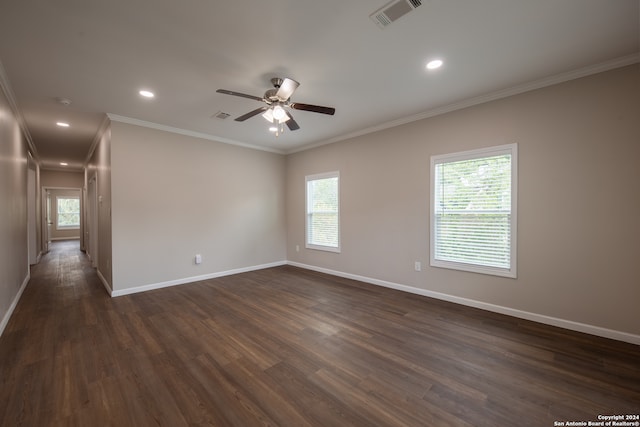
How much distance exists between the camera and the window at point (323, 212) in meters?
5.28

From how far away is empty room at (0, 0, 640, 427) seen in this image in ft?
6.16

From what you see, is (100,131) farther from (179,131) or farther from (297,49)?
(297,49)

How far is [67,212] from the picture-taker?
1148 centimetres

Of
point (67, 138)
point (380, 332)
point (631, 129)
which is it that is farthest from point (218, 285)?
point (631, 129)

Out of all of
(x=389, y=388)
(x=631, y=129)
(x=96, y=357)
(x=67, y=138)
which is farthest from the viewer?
(x=67, y=138)

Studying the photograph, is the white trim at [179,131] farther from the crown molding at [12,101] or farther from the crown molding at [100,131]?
the crown molding at [12,101]

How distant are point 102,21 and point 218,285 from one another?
3.71 m

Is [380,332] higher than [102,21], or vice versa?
[102,21]

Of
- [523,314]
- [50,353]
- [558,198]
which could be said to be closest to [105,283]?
[50,353]

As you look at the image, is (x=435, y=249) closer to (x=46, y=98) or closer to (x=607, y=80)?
(x=607, y=80)

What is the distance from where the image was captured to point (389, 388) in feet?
6.29

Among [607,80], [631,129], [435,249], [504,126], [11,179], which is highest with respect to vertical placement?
[607,80]

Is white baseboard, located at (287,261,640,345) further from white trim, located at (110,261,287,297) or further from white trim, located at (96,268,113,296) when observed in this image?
white trim, located at (96,268,113,296)

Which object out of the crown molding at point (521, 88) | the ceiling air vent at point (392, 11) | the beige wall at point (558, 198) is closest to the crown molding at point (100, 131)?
the ceiling air vent at point (392, 11)
